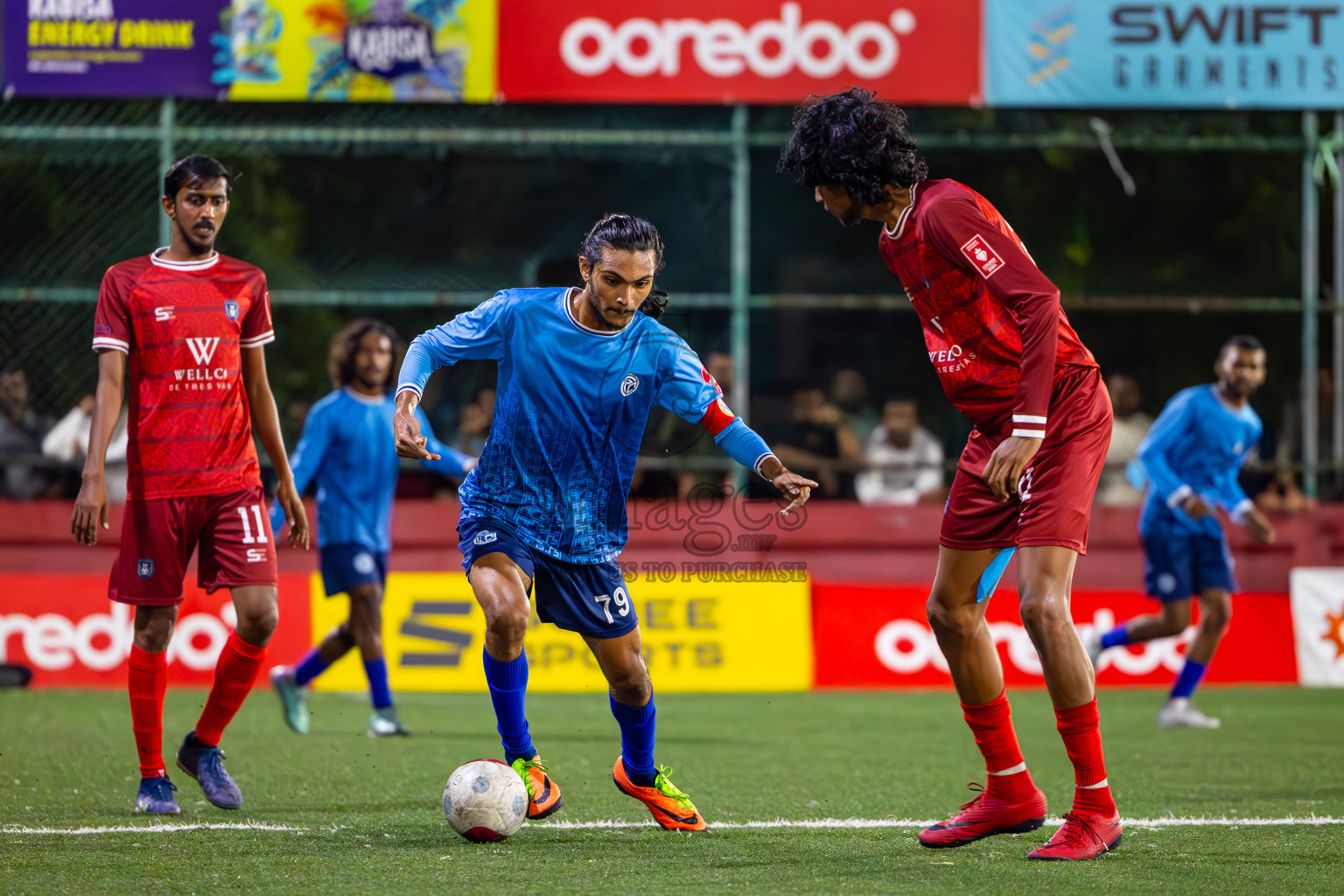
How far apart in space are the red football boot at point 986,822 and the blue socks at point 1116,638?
4874 mm

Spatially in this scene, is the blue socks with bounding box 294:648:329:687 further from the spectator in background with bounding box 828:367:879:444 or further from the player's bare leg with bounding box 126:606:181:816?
the spectator in background with bounding box 828:367:879:444

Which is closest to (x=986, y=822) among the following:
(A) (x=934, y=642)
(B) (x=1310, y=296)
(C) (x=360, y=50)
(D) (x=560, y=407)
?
(D) (x=560, y=407)

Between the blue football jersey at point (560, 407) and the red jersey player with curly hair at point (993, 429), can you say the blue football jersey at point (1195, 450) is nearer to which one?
the red jersey player with curly hair at point (993, 429)

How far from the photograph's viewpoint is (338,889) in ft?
14.0

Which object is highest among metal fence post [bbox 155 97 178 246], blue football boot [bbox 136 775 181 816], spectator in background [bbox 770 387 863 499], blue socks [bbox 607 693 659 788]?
metal fence post [bbox 155 97 178 246]

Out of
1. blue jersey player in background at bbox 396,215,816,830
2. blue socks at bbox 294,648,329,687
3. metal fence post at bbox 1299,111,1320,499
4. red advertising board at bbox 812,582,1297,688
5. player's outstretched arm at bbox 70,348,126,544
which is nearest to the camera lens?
blue jersey player in background at bbox 396,215,816,830

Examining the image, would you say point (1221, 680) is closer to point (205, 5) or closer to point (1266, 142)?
point (1266, 142)

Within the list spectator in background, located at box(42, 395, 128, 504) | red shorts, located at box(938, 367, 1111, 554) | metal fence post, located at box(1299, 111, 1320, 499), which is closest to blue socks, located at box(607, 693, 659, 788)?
red shorts, located at box(938, 367, 1111, 554)

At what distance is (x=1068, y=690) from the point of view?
4.78 meters

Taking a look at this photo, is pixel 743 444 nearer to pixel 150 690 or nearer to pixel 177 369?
pixel 177 369

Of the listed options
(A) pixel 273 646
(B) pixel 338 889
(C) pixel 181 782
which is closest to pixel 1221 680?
(A) pixel 273 646

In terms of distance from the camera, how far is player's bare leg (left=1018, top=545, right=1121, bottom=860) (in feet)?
15.5

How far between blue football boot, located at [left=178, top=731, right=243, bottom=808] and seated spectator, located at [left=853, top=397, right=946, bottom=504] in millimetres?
7440

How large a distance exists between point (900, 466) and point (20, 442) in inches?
268
